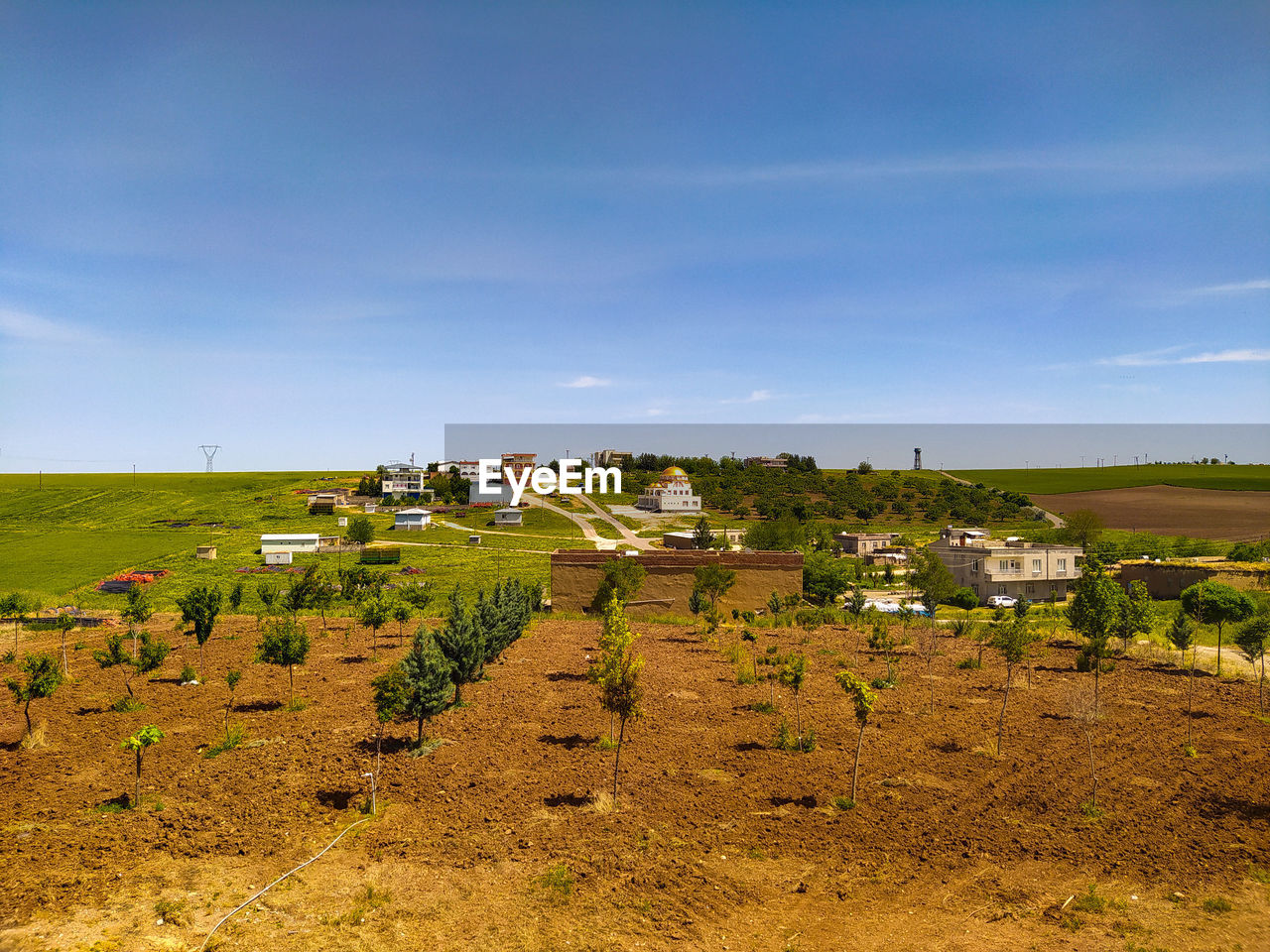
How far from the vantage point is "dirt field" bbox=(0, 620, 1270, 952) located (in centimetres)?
1133

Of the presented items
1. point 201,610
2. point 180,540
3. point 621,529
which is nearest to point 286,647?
point 201,610

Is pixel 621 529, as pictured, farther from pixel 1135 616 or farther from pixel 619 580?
pixel 1135 616

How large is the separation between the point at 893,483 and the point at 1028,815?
561 feet

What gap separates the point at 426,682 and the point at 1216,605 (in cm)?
4625

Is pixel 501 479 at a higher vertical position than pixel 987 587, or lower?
higher

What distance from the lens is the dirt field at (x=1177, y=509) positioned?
114 meters

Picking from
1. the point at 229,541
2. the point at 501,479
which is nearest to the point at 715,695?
the point at 229,541

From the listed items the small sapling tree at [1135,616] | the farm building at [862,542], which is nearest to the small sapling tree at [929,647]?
the small sapling tree at [1135,616]

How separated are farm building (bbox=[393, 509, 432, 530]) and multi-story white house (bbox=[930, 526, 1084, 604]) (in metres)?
74.1

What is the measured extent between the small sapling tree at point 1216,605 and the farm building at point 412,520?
92.1 m

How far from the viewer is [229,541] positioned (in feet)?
310

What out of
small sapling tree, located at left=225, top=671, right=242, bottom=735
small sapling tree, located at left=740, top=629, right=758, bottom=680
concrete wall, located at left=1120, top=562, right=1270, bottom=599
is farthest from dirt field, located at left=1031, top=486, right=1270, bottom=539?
small sapling tree, located at left=225, top=671, right=242, bottom=735

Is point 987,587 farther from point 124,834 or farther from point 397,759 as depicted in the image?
point 124,834

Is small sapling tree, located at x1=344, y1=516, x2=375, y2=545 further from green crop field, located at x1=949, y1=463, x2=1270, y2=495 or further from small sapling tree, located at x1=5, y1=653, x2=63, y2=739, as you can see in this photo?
green crop field, located at x1=949, y1=463, x2=1270, y2=495
